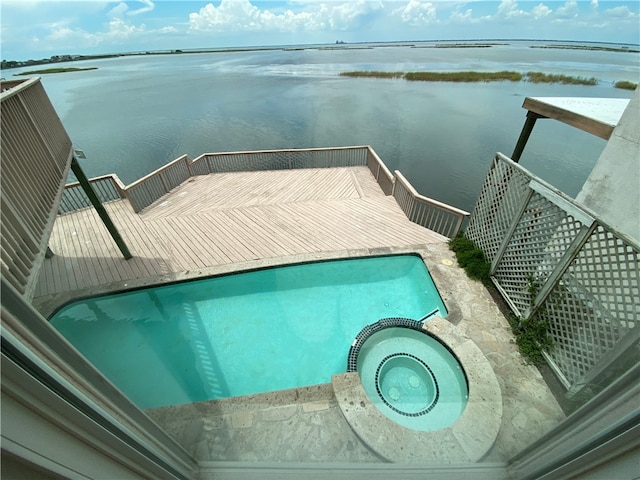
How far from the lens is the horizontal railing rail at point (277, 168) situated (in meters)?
6.44

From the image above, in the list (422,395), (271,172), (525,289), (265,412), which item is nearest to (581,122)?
(525,289)

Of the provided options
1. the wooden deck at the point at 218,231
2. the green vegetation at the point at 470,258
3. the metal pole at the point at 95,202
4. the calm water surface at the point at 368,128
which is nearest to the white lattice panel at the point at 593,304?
the green vegetation at the point at 470,258

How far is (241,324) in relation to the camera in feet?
15.2

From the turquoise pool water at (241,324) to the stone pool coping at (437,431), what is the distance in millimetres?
854

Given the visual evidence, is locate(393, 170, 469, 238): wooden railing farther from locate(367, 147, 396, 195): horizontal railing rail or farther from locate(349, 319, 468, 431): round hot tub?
locate(349, 319, 468, 431): round hot tub

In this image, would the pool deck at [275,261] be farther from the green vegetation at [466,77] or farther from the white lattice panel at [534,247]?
the green vegetation at [466,77]

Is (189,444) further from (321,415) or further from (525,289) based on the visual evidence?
(525,289)

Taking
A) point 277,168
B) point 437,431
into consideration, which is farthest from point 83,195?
point 437,431

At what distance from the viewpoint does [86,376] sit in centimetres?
117

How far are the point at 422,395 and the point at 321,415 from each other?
1.38m

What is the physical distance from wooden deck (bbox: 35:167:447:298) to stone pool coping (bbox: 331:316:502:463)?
116 inches

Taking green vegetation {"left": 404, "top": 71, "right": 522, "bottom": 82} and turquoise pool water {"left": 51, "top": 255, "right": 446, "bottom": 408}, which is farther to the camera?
green vegetation {"left": 404, "top": 71, "right": 522, "bottom": 82}

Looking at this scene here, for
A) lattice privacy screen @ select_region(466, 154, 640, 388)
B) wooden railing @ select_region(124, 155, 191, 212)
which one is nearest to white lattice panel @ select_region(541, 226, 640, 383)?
lattice privacy screen @ select_region(466, 154, 640, 388)

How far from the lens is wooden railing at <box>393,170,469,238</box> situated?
5852 millimetres
